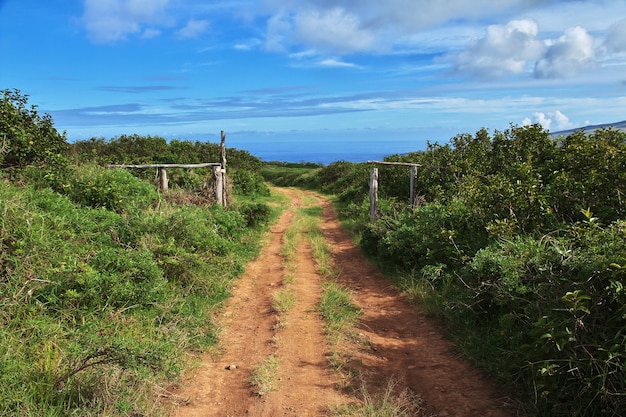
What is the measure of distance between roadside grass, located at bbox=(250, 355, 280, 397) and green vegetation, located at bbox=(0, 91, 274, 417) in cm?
79

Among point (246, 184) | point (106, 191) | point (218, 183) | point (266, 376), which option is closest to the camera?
point (266, 376)

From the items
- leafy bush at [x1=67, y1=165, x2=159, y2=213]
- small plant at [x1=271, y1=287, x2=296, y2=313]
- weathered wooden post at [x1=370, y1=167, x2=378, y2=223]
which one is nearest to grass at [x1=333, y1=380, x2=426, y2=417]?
small plant at [x1=271, y1=287, x2=296, y2=313]

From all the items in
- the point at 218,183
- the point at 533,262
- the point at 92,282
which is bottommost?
the point at 92,282

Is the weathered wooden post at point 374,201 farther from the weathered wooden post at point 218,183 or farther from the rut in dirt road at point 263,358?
the weathered wooden post at point 218,183

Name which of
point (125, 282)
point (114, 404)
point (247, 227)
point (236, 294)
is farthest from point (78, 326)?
point (247, 227)

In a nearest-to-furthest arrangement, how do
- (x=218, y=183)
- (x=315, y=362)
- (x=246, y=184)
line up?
(x=315, y=362) → (x=218, y=183) → (x=246, y=184)

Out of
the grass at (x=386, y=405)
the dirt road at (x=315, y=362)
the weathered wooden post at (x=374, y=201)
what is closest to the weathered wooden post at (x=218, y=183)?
the weathered wooden post at (x=374, y=201)

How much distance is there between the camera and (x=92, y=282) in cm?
489

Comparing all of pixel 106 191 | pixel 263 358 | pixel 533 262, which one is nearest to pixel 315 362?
pixel 263 358

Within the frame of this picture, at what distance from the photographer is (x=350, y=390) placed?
164 inches

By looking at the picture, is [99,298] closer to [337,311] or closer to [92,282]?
[92,282]

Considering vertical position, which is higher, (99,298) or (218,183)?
(218,183)

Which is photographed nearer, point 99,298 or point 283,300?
point 99,298

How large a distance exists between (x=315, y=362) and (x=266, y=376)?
63 centimetres
